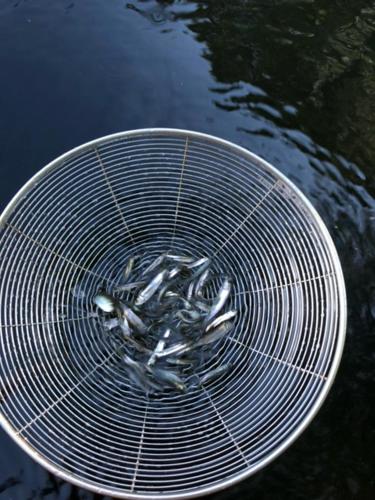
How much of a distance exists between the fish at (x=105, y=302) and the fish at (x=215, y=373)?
0.46 metres

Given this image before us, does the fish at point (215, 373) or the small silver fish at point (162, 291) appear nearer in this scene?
the fish at point (215, 373)

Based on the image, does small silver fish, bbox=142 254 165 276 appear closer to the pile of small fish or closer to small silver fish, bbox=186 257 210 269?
the pile of small fish

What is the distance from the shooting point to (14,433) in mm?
1604

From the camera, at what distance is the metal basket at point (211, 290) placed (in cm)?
179

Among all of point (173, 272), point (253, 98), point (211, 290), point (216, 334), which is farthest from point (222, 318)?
point (253, 98)

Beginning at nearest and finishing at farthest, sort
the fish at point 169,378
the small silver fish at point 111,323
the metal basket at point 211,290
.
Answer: the metal basket at point 211,290
the fish at point 169,378
the small silver fish at point 111,323

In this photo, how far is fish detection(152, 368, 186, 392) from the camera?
1978 millimetres

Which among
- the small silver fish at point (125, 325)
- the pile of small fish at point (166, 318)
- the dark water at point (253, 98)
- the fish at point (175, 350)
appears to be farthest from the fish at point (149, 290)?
the dark water at point (253, 98)

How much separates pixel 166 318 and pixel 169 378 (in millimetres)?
283

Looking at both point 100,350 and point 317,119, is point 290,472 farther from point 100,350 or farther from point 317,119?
point 317,119

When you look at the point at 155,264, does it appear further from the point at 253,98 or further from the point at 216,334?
the point at 253,98

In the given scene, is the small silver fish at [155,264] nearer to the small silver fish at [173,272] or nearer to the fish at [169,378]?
the small silver fish at [173,272]

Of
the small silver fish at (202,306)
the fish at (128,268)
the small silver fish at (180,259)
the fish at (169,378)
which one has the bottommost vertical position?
the fish at (169,378)

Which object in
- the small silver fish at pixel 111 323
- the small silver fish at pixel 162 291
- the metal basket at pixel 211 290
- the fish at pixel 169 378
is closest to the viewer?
the metal basket at pixel 211 290
